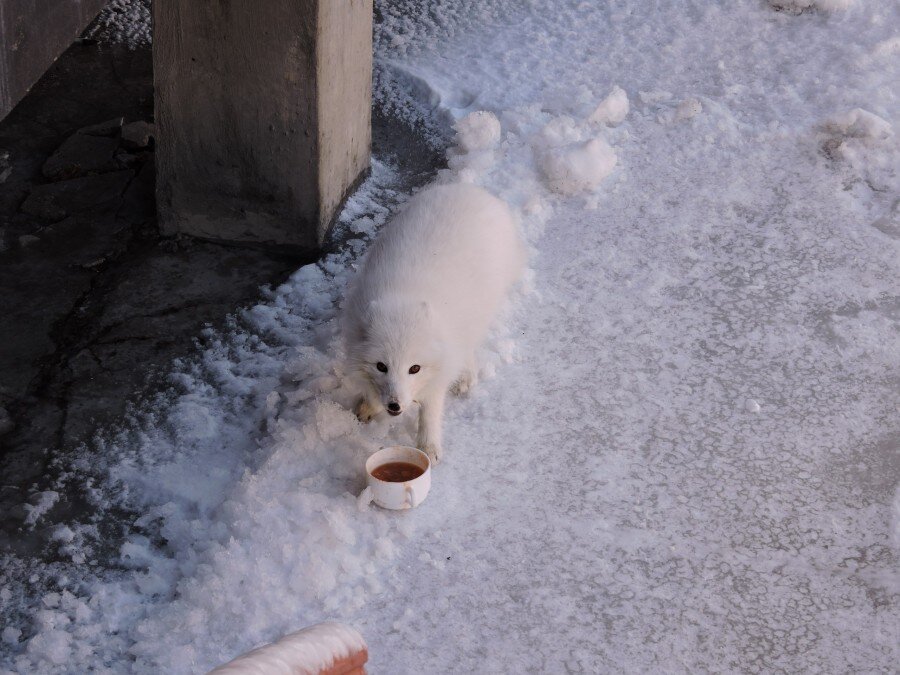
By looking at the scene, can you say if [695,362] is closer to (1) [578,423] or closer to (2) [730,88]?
(1) [578,423]

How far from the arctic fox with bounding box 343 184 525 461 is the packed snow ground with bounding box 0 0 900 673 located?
6.1 inches

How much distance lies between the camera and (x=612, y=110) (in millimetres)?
4406

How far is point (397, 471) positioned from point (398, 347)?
36 centimetres

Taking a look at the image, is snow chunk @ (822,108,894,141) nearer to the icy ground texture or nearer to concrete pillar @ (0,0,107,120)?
concrete pillar @ (0,0,107,120)

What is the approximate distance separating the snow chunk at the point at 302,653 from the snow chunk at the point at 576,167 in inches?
115

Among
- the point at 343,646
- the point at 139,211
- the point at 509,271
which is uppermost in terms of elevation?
the point at 343,646

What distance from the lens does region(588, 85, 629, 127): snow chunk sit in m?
4.40

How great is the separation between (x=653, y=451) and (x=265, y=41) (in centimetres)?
203

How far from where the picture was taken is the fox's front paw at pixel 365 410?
2955 millimetres

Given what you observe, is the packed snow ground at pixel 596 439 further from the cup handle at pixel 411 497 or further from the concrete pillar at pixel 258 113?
the concrete pillar at pixel 258 113

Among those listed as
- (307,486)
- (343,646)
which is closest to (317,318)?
(307,486)

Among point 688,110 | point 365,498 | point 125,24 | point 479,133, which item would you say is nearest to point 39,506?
point 365,498

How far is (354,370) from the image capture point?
9.21ft

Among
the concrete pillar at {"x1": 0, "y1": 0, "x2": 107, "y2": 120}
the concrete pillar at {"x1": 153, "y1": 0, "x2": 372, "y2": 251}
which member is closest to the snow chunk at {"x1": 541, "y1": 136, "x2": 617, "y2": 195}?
the concrete pillar at {"x1": 153, "y1": 0, "x2": 372, "y2": 251}
